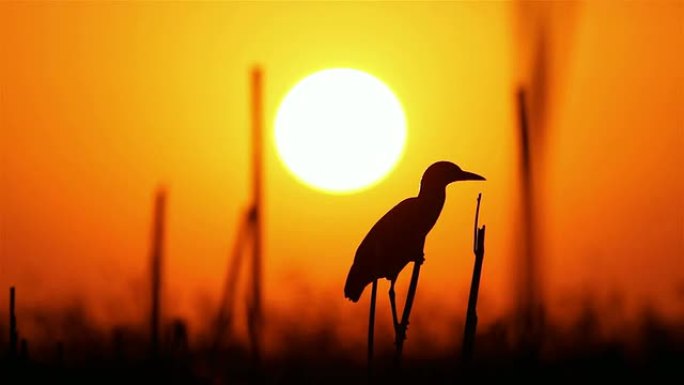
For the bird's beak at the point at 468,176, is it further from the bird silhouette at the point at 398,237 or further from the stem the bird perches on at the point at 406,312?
the stem the bird perches on at the point at 406,312

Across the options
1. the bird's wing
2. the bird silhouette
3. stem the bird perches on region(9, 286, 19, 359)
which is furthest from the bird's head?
stem the bird perches on region(9, 286, 19, 359)

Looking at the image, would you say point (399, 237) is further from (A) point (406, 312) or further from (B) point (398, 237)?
(A) point (406, 312)

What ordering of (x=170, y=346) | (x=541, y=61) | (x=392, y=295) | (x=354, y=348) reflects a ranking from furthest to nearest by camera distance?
(x=354, y=348) → (x=392, y=295) → (x=170, y=346) → (x=541, y=61)

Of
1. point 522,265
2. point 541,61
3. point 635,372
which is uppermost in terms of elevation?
point 541,61

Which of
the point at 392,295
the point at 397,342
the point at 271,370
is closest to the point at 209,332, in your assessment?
the point at 271,370

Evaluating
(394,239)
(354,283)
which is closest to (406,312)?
(394,239)

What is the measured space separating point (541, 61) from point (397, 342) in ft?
4.70

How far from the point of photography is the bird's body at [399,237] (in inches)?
348

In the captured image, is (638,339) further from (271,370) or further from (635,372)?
(271,370)

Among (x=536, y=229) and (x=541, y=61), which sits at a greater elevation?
(x=541, y=61)

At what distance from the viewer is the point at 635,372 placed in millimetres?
8359

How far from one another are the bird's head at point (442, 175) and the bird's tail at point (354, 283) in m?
0.60

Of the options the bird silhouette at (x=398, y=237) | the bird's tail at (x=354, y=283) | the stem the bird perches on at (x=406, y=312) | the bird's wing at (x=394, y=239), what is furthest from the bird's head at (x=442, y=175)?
the stem the bird perches on at (x=406, y=312)

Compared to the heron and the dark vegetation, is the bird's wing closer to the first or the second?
the heron
